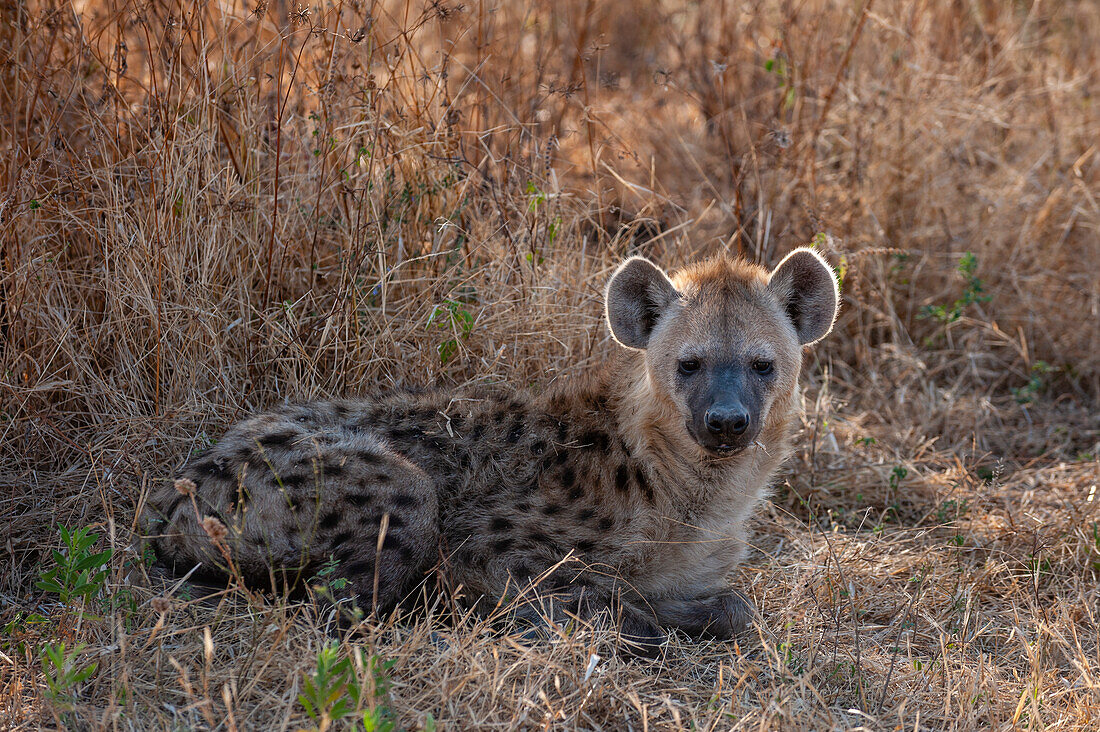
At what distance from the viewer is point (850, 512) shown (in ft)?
13.5

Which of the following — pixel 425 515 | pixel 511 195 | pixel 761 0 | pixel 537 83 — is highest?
pixel 761 0

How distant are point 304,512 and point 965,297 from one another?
137 inches

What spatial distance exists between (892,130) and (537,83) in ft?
7.01

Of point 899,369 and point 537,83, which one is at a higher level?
point 537,83

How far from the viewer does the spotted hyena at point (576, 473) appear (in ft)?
9.62

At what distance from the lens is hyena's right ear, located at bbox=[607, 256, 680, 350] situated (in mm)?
3340

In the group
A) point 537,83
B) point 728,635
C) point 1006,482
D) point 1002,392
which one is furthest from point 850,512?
point 537,83

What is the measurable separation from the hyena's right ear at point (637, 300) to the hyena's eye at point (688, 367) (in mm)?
193

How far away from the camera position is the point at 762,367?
3238 millimetres

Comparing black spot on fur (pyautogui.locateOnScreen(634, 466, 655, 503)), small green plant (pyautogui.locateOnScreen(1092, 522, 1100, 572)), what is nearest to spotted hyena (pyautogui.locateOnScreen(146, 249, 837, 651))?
black spot on fur (pyautogui.locateOnScreen(634, 466, 655, 503))

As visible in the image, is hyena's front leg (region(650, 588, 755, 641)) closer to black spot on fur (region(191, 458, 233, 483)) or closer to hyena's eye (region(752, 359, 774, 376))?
hyena's eye (region(752, 359, 774, 376))

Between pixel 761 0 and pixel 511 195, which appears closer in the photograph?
pixel 511 195

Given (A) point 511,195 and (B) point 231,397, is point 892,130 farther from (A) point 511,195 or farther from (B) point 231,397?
(B) point 231,397

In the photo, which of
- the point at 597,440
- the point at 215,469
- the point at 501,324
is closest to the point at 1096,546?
the point at 597,440
